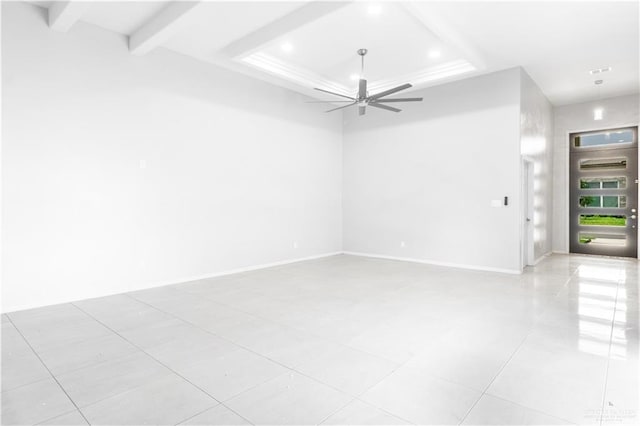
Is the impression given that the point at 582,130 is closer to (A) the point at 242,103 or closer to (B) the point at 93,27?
(A) the point at 242,103

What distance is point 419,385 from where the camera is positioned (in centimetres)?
231

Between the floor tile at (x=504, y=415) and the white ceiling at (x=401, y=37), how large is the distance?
381 centimetres

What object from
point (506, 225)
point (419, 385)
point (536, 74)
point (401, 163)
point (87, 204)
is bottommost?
point (419, 385)

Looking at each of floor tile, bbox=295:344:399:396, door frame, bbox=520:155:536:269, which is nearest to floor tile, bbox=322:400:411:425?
floor tile, bbox=295:344:399:396

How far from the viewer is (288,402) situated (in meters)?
2.12

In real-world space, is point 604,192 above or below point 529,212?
above

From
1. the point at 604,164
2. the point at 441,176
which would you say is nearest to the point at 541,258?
the point at 604,164

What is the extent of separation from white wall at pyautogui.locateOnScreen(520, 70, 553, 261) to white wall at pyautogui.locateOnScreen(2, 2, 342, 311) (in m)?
4.27

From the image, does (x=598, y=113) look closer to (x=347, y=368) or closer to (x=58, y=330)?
(x=347, y=368)

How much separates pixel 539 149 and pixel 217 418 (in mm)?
7643

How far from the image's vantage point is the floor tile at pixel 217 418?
6.28 feet

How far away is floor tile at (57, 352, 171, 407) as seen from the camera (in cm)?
222

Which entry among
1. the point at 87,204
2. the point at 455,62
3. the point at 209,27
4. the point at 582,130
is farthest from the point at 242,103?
the point at 582,130

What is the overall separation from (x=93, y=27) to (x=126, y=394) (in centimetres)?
458
